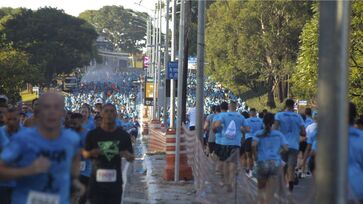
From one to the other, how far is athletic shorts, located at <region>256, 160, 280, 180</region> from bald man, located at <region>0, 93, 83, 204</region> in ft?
20.9

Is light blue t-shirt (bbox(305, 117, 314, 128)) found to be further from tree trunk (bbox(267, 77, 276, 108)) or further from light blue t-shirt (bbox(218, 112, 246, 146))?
tree trunk (bbox(267, 77, 276, 108))

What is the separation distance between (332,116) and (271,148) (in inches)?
285

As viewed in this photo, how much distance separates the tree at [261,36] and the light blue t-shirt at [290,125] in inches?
1699

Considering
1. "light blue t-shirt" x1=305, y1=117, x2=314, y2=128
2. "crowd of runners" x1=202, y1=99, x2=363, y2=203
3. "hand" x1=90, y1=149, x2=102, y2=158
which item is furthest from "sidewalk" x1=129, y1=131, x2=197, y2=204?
"hand" x1=90, y1=149, x2=102, y2=158

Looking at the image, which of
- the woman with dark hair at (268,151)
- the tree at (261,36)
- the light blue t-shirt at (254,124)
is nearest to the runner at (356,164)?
the woman with dark hair at (268,151)

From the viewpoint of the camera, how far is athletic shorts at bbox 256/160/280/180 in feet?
41.5

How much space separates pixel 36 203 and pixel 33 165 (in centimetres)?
33

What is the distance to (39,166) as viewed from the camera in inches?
244

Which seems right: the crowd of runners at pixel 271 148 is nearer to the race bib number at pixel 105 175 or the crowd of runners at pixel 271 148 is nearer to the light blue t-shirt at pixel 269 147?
the light blue t-shirt at pixel 269 147

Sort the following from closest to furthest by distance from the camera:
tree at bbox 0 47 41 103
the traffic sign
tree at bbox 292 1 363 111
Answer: the traffic sign
tree at bbox 292 1 363 111
tree at bbox 0 47 41 103

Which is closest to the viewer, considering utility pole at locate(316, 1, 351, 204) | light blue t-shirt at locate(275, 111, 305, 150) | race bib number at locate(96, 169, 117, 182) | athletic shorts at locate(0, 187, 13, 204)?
utility pole at locate(316, 1, 351, 204)

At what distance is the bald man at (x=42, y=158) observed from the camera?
6254 mm

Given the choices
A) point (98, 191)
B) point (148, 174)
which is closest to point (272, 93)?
point (148, 174)

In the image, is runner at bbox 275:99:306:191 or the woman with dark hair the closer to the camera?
the woman with dark hair
